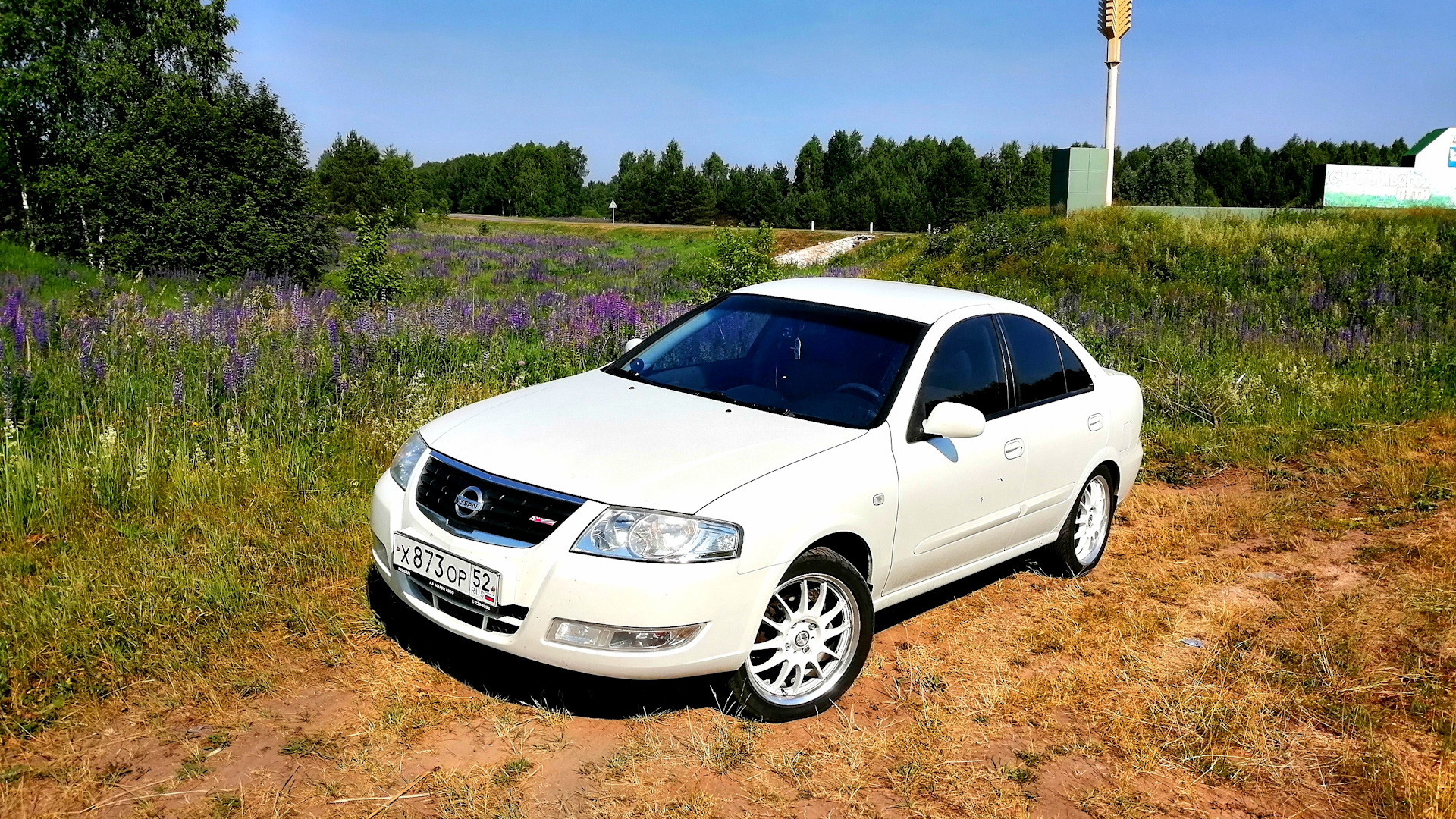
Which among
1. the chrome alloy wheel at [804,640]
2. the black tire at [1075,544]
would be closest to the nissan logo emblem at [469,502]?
the chrome alloy wheel at [804,640]

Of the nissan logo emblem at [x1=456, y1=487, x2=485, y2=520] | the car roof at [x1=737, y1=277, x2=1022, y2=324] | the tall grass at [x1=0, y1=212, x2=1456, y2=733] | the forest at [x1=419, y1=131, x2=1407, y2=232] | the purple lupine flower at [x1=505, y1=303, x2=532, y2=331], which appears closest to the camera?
the nissan logo emblem at [x1=456, y1=487, x2=485, y2=520]

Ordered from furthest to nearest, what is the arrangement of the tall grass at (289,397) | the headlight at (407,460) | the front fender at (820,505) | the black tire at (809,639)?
the tall grass at (289,397) < the headlight at (407,460) < the black tire at (809,639) < the front fender at (820,505)

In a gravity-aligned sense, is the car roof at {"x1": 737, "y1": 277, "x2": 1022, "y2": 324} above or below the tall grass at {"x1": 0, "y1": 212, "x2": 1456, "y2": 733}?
above

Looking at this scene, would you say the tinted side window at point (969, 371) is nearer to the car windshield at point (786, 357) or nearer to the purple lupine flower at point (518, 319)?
the car windshield at point (786, 357)

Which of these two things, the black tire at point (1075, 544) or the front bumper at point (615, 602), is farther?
the black tire at point (1075, 544)

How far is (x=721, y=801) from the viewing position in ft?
11.9

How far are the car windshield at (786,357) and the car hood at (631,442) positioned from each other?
16 cm

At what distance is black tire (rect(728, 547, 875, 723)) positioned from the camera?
13.6 ft

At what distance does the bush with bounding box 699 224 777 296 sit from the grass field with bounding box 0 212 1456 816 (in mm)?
3030

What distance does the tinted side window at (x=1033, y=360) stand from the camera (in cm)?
554

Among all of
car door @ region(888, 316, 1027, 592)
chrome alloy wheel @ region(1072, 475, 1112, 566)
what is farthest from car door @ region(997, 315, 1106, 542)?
chrome alloy wheel @ region(1072, 475, 1112, 566)

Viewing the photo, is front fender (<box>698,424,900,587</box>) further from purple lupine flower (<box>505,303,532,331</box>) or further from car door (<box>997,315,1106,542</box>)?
purple lupine flower (<box>505,303,532,331</box>)

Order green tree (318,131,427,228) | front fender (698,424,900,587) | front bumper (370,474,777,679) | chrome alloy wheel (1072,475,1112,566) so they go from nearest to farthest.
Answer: front bumper (370,474,777,679), front fender (698,424,900,587), chrome alloy wheel (1072,475,1112,566), green tree (318,131,427,228)

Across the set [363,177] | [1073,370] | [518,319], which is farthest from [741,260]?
[363,177]
